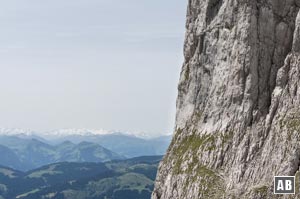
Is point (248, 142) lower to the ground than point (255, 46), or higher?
lower

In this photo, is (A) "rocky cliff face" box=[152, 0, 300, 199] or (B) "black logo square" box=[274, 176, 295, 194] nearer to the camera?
(B) "black logo square" box=[274, 176, 295, 194]

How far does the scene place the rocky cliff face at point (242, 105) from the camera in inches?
4227

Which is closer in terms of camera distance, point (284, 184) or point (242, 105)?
point (284, 184)

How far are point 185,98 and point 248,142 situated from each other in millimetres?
38139

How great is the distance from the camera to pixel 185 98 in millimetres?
147625

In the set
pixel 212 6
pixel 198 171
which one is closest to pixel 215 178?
pixel 198 171

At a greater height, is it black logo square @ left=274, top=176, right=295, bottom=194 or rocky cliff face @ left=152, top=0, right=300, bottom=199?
rocky cliff face @ left=152, top=0, right=300, bottom=199

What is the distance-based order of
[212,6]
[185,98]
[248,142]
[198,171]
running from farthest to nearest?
[185,98] → [212,6] → [198,171] → [248,142]

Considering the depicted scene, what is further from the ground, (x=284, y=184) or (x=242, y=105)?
(x=242, y=105)

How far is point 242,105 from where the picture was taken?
388 feet

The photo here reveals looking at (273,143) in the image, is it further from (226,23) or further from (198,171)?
(226,23)

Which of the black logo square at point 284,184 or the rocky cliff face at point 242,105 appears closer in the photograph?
the black logo square at point 284,184

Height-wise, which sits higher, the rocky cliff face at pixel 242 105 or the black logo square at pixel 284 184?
the rocky cliff face at pixel 242 105

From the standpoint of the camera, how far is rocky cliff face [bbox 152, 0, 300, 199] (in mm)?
107375
